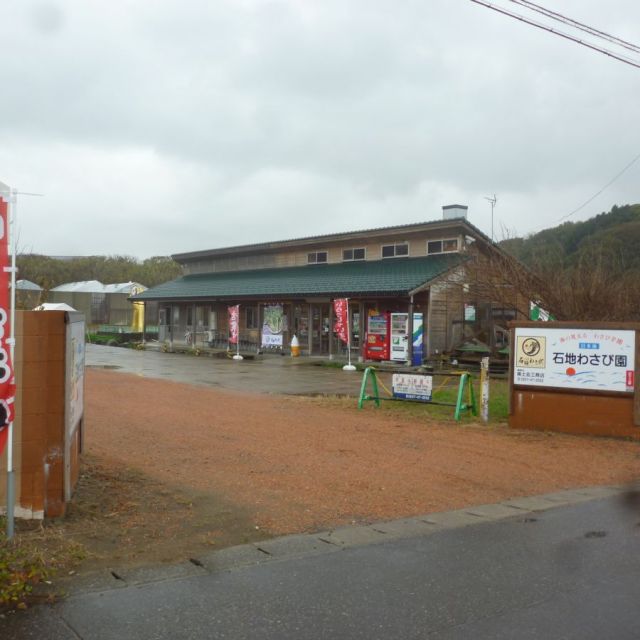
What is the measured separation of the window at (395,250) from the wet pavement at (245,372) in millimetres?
6622

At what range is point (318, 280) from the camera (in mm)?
30219

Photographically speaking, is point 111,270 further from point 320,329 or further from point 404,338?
point 404,338

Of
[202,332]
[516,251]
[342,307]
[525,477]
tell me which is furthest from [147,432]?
[202,332]

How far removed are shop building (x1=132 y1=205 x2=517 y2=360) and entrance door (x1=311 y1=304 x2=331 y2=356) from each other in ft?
0.15

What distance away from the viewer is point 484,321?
27.2 meters

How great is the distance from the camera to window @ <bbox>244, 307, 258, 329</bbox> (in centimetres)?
3350

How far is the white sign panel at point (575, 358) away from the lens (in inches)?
412

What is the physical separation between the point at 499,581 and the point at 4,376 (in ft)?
12.3

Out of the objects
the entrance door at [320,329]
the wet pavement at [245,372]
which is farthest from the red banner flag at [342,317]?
the entrance door at [320,329]

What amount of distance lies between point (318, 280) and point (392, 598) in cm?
2625

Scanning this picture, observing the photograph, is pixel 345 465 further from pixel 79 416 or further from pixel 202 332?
pixel 202 332

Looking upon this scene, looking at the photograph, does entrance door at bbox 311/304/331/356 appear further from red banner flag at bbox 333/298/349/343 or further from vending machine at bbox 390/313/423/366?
vending machine at bbox 390/313/423/366

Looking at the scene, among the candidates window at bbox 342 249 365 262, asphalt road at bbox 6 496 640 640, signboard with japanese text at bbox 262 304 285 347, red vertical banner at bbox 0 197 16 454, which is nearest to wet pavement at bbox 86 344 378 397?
signboard with japanese text at bbox 262 304 285 347

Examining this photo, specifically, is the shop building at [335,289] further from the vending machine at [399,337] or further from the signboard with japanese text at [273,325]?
the vending machine at [399,337]
